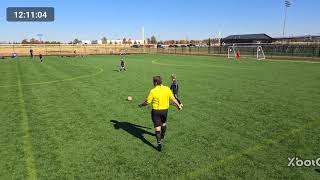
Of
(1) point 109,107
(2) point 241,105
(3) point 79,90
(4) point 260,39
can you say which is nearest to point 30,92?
(3) point 79,90

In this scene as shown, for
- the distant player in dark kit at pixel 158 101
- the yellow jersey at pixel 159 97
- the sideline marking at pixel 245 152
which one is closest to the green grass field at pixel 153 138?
the sideline marking at pixel 245 152

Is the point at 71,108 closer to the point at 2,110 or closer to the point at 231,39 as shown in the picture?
the point at 2,110

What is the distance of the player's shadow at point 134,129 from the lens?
32.7 feet

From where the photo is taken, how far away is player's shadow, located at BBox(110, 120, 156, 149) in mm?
9953

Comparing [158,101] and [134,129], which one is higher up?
[158,101]

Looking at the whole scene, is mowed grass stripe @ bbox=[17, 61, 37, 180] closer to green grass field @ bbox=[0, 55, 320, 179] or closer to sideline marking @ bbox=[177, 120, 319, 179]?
green grass field @ bbox=[0, 55, 320, 179]

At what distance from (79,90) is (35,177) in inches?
492

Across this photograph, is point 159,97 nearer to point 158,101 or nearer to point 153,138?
point 158,101

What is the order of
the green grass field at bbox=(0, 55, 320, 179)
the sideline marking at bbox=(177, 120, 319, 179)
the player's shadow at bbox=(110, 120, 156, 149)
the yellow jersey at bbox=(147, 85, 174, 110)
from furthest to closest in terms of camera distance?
1. the player's shadow at bbox=(110, 120, 156, 149)
2. the yellow jersey at bbox=(147, 85, 174, 110)
3. the green grass field at bbox=(0, 55, 320, 179)
4. the sideline marking at bbox=(177, 120, 319, 179)

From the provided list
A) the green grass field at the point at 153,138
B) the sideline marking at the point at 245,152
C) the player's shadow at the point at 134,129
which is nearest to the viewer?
the sideline marking at the point at 245,152

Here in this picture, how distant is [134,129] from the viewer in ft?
35.8

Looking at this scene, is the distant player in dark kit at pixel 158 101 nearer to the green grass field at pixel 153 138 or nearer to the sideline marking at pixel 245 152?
the green grass field at pixel 153 138

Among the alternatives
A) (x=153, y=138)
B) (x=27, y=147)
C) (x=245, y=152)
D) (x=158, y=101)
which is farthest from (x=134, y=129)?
(x=245, y=152)

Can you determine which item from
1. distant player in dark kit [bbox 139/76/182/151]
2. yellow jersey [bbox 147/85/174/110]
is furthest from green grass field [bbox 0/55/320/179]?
yellow jersey [bbox 147/85/174/110]
